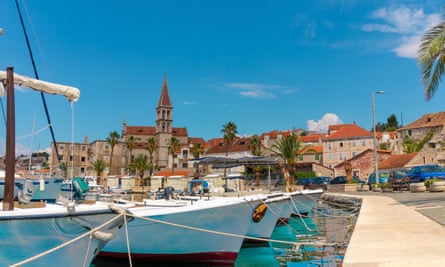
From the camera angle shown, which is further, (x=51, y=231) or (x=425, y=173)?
(x=425, y=173)

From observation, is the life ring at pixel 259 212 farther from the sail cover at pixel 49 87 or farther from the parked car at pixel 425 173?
the parked car at pixel 425 173

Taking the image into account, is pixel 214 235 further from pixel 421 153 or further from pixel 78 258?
pixel 421 153

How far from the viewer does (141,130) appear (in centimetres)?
11019

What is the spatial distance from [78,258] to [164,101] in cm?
10084

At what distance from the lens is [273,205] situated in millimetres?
13711

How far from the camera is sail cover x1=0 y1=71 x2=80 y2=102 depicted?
10573 millimetres

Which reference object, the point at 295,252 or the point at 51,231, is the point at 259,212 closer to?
the point at 295,252

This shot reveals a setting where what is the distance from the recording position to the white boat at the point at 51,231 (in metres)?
6.97

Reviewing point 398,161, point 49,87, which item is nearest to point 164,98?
point 398,161

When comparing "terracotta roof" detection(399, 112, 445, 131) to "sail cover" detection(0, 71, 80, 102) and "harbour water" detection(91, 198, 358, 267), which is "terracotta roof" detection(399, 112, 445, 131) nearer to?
"harbour water" detection(91, 198, 358, 267)

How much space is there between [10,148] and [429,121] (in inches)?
2959

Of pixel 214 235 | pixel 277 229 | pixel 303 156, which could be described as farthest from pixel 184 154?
pixel 214 235

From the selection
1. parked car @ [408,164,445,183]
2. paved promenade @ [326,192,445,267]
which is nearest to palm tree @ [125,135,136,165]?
parked car @ [408,164,445,183]

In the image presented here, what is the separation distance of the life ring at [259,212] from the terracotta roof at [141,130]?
99.3m
